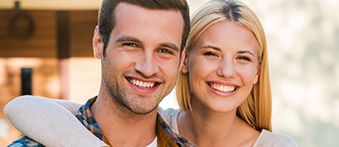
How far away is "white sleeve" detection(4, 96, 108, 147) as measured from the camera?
161 centimetres

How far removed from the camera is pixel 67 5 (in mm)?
5621

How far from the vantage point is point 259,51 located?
2.45 metres

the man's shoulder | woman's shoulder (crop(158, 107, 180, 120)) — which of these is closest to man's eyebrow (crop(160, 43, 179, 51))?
the man's shoulder

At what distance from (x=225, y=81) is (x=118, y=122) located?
70 centimetres

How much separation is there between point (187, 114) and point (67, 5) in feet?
11.2

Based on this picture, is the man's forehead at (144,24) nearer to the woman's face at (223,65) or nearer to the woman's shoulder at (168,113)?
the woman's face at (223,65)

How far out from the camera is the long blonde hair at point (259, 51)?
238cm

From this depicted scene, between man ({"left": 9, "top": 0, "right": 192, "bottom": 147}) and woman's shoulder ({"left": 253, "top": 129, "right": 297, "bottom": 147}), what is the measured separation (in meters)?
0.87

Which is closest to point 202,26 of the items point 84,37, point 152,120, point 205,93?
point 205,93

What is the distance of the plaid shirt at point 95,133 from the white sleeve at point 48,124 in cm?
4

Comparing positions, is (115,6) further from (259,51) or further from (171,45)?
(259,51)

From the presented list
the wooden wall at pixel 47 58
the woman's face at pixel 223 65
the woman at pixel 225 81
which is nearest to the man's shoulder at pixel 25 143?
the woman at pixel 225 81

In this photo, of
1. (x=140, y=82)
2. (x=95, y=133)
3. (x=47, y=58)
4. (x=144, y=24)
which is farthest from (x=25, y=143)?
(x=47, y=58)

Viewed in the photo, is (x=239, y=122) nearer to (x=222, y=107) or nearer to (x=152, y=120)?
(x=222, y=107)
